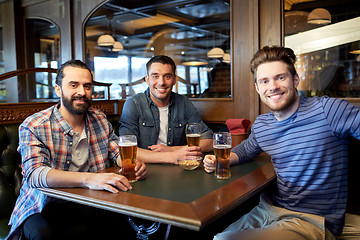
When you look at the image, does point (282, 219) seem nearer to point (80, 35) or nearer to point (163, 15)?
point (163, 15)

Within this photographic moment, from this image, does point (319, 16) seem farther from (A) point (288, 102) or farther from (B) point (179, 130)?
(B) point (179, 130)

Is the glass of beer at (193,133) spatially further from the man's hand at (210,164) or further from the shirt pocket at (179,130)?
the shirt pocket at (179,130)

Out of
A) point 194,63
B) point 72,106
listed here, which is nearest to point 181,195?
point 72,106

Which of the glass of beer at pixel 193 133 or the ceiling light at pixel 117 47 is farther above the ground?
the ceiling light at pixel 117 47

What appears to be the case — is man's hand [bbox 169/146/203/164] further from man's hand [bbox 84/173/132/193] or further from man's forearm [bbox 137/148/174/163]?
man's hand [bbox 84/173/132/193]

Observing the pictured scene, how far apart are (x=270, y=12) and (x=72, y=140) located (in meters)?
1.77

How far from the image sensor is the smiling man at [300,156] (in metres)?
1.53

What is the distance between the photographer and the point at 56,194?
58.9 inches

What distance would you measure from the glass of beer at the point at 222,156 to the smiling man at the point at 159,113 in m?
0.76

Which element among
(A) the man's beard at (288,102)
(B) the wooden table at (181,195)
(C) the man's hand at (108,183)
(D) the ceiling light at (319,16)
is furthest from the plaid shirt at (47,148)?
(D) the ceiling light at (319,16)

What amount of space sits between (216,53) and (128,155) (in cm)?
194

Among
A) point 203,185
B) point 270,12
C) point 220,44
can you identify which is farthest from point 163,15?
point 203,185

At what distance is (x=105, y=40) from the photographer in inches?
158

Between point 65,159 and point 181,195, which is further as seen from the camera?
point 65,159
